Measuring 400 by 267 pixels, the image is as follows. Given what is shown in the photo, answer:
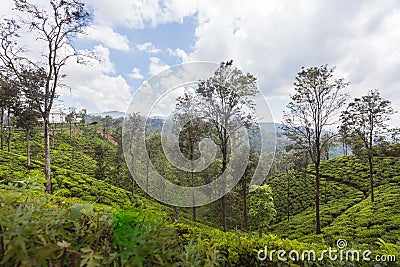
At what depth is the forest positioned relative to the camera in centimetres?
62

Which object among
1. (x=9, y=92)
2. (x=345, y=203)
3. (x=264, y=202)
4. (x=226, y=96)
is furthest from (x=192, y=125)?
(x=345, y=203)

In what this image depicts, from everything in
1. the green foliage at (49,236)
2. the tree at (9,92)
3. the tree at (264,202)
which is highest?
the tree at (9,92)

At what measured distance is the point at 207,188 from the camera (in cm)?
1519

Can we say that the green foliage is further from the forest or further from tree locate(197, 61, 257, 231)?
tree locate(197, 61, 257, 231)

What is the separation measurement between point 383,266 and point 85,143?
1482 inches

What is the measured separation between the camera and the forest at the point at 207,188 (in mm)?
615

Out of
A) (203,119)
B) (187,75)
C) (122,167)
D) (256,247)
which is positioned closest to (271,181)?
(122,167)

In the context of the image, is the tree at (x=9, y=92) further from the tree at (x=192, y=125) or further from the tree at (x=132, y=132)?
the tree at (x=192, y=125)

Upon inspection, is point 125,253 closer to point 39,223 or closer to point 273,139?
point 39,223

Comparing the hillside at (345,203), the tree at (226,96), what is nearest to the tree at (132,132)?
the tree at (226,96)

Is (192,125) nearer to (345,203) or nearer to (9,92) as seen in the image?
(9,92)

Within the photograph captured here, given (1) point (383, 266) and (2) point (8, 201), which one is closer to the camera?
(2) point (8, 201)

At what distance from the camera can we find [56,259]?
598mm

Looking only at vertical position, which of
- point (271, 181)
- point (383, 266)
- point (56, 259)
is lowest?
point (271, 181)
